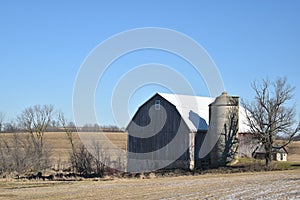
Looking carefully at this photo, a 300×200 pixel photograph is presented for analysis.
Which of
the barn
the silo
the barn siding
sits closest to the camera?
the silo

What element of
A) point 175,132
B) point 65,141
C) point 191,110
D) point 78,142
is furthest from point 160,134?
point 65,141

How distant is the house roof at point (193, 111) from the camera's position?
146 ft

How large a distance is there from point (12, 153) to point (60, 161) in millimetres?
5321

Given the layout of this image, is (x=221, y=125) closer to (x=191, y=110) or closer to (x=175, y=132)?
(x=191, y=110)

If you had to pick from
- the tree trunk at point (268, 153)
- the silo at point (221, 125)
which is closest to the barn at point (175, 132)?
the silo at point (221, 125)

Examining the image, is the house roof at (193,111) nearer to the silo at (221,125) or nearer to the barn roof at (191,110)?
the barn roof at (191,110)

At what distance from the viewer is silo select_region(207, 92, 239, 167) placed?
43.5 metres

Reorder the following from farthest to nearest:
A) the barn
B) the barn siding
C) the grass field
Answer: the grass field → the barn siding → the barn

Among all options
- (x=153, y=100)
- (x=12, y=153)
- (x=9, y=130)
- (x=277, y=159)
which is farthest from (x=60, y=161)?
(x=277, y=159)

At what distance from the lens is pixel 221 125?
43688mm

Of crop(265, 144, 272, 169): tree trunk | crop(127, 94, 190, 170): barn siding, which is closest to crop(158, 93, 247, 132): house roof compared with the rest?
crop(127, 94, 190, 170): barn siding

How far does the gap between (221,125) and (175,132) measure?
13.9 feet

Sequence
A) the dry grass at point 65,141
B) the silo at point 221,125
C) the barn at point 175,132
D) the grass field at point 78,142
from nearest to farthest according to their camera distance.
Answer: the silo at point 221,125
the barn at point 175,132
the grass field at point 78,142
the dry grass at point 65,141

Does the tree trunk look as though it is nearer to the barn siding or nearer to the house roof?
the house roof
